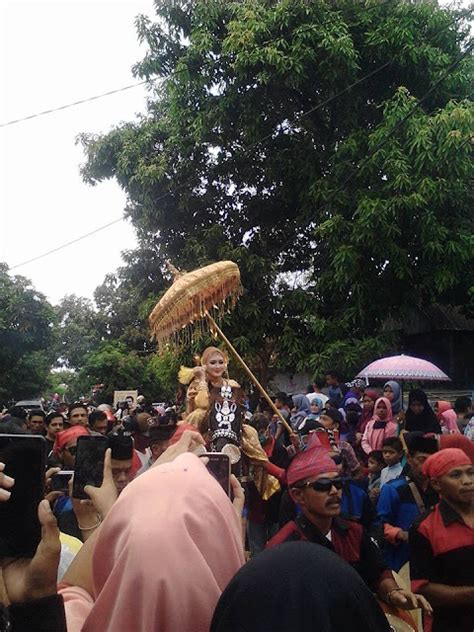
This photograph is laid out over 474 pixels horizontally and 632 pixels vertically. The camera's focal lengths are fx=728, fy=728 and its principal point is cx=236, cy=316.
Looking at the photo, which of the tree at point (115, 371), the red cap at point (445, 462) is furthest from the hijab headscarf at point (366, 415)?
the tree at point (115, 371)

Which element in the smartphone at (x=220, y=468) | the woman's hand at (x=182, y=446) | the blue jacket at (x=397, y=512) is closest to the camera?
the woman's hand at (x=182, y=446)

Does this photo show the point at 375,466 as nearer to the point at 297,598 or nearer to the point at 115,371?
the point at 297,598

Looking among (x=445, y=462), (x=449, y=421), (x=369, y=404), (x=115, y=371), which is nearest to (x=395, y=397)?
(x=369, y=404)

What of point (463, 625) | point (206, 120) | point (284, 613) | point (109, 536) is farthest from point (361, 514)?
point (206, 120)

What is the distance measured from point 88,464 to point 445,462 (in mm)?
1757

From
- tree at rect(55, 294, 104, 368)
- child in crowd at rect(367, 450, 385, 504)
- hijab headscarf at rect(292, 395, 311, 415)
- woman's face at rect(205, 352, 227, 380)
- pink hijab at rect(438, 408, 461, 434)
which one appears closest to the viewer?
child in crowd at rect(367, 450, 385, 504)

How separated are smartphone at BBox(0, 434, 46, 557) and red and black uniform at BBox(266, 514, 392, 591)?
1.60 metres

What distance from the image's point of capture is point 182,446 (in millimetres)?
2566

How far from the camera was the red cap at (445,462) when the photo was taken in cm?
347

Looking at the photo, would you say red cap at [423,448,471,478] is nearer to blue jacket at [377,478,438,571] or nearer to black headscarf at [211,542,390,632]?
blue jacket at [377,478,438,571]

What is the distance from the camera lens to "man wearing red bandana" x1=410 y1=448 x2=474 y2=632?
313 cm

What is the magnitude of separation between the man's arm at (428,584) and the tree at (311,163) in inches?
416

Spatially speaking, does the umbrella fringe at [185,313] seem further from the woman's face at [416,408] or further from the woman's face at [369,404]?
the woman's face at [369,404]

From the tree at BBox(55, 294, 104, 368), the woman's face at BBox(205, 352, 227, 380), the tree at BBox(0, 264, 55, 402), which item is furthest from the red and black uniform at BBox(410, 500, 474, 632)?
the tree at BBox(55, 294, 104, 368)
